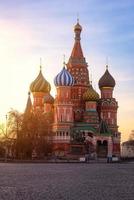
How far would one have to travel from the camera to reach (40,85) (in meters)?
100

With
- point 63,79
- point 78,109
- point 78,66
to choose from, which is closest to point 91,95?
point 78,109

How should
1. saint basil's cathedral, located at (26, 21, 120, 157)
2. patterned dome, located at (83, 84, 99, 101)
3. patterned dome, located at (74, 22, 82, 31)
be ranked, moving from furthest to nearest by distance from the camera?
→ patterned dome, located at (74, 22, 82, 31) → patterned dome, located at (83, 84, 99, 101) → saint basil's cathedral, located at (26, 21, 120, 157)

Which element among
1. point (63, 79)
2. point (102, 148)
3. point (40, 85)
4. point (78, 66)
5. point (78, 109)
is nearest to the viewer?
point (63, 79)

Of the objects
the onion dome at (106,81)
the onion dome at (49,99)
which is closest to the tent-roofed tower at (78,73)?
the onion dome at (106,81)

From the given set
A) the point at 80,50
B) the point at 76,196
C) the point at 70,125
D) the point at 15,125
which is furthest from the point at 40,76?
→ the point at 76,196

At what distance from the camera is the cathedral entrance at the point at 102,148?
3597 inches

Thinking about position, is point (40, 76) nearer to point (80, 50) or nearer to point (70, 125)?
point (80, 50)

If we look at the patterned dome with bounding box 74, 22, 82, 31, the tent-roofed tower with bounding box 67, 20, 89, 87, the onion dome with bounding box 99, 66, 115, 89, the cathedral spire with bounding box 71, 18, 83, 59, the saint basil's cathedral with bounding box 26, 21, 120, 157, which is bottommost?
the saint basil's cathedral with bounding box 26, 21, 120, 157

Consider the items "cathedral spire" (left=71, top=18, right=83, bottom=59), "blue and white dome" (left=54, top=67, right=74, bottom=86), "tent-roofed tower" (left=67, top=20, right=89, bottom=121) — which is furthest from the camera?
"cathedral spire" (left=71, top=18, right=83, bottom=59)

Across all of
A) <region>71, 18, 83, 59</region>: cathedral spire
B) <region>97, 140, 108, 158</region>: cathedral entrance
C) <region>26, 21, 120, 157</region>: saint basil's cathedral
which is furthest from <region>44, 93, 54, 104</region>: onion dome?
<region>97, 140, 108, 158</region>: cathedral entrance

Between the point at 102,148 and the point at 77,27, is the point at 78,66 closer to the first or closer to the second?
the point at 77,27

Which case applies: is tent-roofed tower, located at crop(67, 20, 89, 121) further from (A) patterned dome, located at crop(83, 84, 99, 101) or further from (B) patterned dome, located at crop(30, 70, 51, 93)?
(B) patterned dome, located at crop(30, 70, 51, 93)

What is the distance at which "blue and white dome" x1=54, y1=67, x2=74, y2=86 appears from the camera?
90.6 meters

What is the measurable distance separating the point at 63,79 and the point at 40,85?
10819mm
